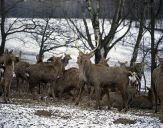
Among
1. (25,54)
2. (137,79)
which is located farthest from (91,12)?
(25,54)

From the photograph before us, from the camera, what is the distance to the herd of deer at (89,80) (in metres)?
15.8

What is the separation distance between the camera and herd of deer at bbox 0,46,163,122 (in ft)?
52.0

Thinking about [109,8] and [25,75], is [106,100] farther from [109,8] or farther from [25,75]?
[109,8]

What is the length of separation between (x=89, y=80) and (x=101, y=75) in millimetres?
485

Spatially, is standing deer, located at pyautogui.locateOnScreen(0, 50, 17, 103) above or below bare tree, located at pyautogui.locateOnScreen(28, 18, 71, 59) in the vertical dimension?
Result: below

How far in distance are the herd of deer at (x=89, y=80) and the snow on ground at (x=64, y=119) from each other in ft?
3.23

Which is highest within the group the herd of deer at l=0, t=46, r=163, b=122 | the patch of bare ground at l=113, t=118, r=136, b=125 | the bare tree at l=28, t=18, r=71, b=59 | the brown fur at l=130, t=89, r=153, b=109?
the bare tree at l=28, t=18, r=71, b=59

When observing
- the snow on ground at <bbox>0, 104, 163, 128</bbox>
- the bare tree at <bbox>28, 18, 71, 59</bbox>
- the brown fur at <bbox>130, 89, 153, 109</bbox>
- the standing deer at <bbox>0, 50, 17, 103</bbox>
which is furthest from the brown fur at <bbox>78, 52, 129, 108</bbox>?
the bare tree at <bbox>28, 18, 71, 59</bbox>

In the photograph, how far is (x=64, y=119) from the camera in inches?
498

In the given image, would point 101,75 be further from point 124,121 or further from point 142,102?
point 142,102

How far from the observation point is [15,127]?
11711mm

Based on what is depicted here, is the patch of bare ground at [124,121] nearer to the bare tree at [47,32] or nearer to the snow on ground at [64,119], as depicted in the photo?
the snow on ground at [64,119]

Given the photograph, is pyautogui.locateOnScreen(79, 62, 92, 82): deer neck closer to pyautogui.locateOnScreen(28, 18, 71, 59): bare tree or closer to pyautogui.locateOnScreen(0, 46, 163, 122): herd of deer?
pyautogui.locateOnScreen(0, 46, 163, 122): herd of deer

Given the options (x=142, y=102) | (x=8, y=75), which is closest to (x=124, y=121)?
(x=8, y=75)
